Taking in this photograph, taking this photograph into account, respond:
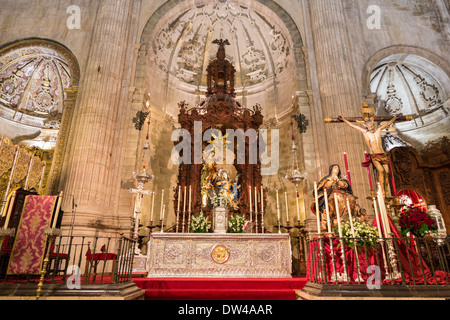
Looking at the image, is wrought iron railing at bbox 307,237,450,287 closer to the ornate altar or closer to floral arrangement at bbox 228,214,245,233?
floral arrangement at bbox 228,214,245,233

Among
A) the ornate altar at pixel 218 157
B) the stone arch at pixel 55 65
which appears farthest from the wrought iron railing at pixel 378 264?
the stone arch at pixel 55 65

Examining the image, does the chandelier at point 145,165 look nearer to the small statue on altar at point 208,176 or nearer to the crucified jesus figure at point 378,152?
the small statue on altar at point 208,176

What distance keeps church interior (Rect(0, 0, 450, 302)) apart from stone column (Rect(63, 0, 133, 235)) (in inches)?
1.6

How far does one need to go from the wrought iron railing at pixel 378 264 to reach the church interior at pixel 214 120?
1697 millimetres

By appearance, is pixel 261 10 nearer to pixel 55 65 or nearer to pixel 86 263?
pixel 55 65

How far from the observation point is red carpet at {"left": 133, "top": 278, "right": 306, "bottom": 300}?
439 centimetres

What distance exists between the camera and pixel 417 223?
4.76 metres

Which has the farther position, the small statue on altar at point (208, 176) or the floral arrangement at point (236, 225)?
the small statue on altar at point (208, 176)

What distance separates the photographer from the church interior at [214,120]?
682 cm
